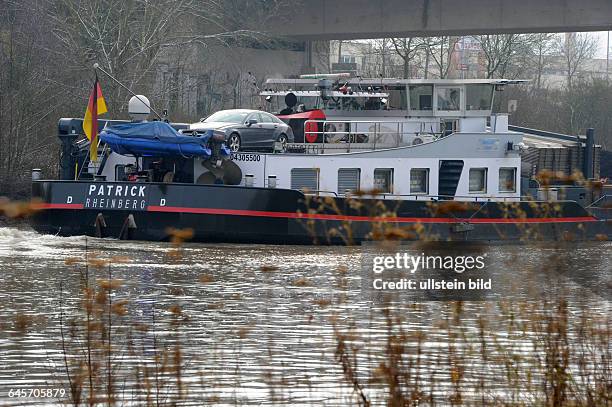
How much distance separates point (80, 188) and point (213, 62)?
62.8ft

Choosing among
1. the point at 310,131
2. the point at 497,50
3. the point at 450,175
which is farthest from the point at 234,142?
the point at 497,50

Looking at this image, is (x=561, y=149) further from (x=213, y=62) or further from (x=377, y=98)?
(x=213, y=62)

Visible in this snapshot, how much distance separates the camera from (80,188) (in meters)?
23.5

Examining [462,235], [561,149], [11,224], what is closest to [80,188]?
[11,224]

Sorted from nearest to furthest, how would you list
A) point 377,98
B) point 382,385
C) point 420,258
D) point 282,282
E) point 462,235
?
point 382,385, point 420,258, point 282,282, point 462,235, point 377,98

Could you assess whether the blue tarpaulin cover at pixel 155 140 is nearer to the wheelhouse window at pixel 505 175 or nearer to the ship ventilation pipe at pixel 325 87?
the ship ventilation pipe at pixel 325 87

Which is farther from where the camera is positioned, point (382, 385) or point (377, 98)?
point (377, 98)

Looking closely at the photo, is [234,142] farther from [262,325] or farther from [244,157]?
[262,325]

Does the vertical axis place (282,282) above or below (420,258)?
below

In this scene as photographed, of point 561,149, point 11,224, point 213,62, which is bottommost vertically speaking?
point 11,224

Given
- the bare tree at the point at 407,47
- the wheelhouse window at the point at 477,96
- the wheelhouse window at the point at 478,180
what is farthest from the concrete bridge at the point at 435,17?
the wheelhouse window at the point at 478,180

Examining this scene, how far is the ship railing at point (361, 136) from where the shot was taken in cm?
2559

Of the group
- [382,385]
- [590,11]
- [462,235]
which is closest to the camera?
[382,385]

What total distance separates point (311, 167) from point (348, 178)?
920mm
